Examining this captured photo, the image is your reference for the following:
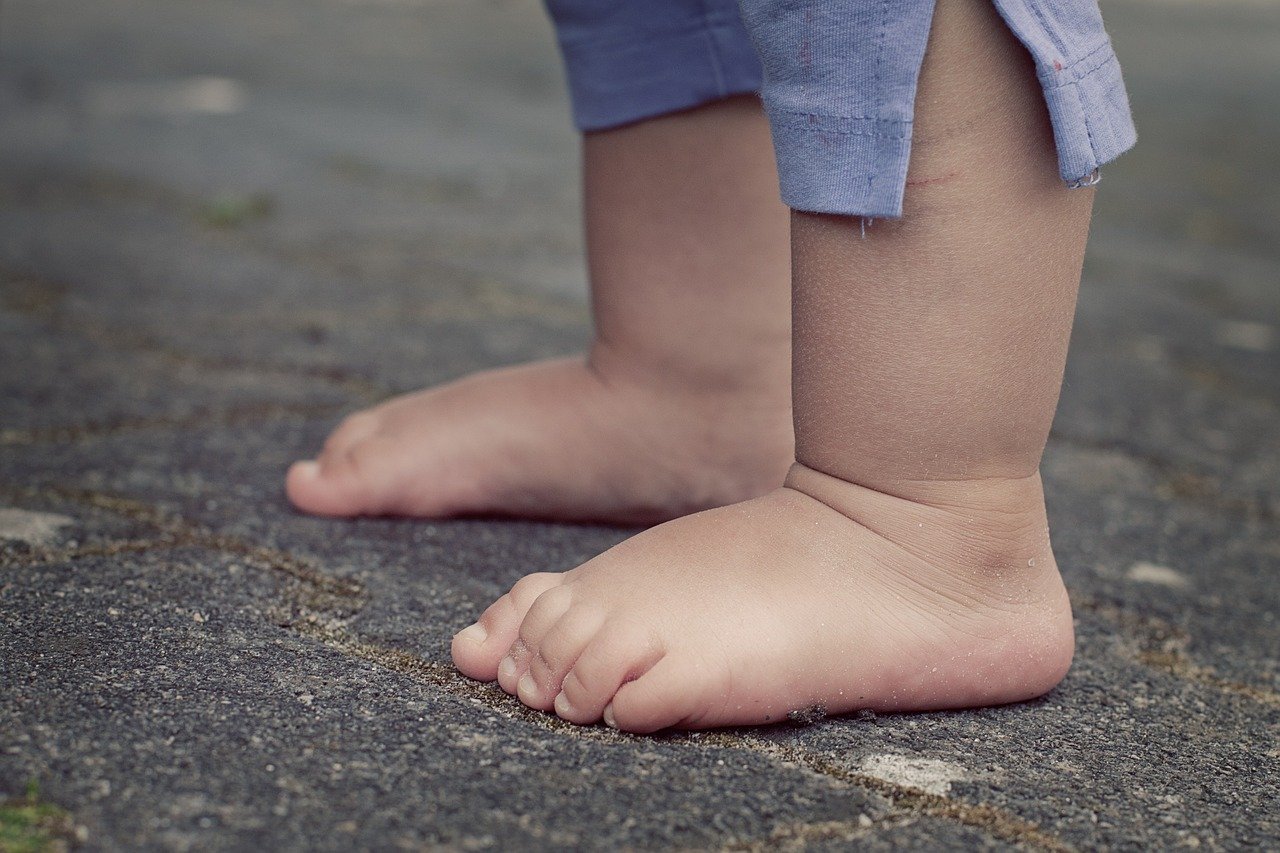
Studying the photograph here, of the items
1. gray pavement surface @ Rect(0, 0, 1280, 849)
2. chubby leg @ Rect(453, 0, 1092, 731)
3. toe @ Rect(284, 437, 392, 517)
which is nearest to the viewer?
gray pavement surface @ Rect(0, 0, 1280, 849)

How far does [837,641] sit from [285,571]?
39 cm

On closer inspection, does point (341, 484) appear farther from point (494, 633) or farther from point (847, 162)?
point (847, 162)

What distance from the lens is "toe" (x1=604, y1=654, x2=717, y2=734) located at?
737mm

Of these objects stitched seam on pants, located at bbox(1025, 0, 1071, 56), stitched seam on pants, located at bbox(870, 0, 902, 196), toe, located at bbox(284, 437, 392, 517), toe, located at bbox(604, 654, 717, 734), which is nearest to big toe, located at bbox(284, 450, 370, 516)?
toe, located at bbox(284, 437, 392, 517)

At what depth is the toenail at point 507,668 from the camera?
30.9 inches

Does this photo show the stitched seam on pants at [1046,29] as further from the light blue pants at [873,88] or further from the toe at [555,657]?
the toe at [555,657]

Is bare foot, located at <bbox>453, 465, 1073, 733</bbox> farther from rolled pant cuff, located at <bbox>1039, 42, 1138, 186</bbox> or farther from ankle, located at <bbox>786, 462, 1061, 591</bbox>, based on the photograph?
rolled pant cuff, located at <bbox>1039, 42, 1138, 186</bbox>

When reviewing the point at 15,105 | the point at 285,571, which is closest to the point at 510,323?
the point at 285,571

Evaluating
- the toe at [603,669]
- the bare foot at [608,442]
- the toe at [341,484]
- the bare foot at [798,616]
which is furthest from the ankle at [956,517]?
the toe at [341,484]

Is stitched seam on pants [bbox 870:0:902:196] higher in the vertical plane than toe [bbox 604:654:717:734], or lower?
higher

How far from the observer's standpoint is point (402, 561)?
985 mm

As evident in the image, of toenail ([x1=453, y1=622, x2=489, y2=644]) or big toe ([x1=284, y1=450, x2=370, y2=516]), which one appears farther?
big toe ([x1=284, y1=450, x2=370, y2=516])

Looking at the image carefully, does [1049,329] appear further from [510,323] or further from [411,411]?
[510,323]

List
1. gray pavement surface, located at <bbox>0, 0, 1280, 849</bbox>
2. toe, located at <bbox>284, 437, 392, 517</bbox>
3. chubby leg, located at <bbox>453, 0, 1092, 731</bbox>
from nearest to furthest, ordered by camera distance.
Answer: gray pavement surface, located at <bbox>0, 0, 1280, 849</bbox> < chubby leg, located at <bbox>453, 0, 1092, 731</bbox> < toe, located at <bbox>284, 437, 392, 517</bbox>
